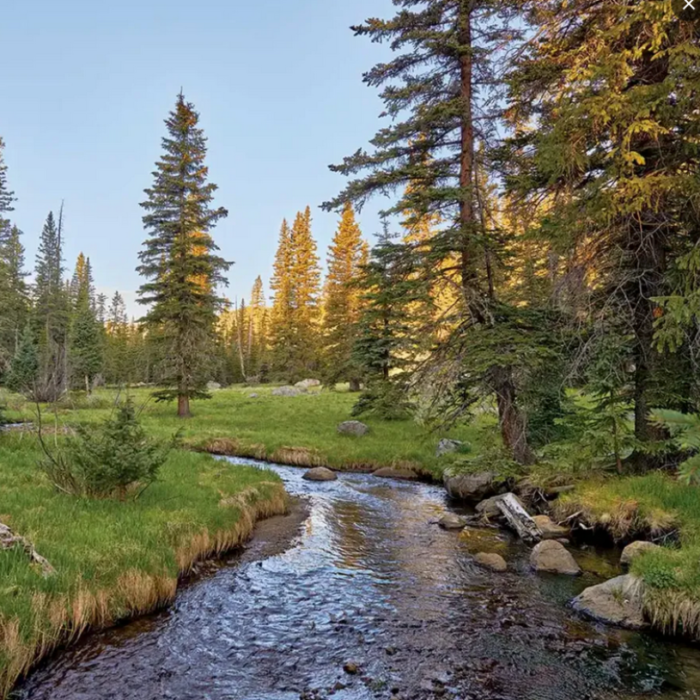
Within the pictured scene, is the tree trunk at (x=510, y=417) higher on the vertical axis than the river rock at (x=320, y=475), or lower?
higher

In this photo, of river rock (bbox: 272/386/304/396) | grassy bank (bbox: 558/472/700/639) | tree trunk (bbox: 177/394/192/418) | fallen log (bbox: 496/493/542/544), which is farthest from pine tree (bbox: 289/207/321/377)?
grassy bank (bbox: 558/472/700/639)

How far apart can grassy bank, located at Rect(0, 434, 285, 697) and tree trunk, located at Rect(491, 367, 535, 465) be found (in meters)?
6.68

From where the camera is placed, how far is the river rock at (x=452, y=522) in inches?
435

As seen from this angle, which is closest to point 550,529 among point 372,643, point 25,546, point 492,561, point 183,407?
point 492,561

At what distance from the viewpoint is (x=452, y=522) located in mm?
11156

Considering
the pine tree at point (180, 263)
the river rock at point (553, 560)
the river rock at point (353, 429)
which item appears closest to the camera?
the river rock at point (553, 560)

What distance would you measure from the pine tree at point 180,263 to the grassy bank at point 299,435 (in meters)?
2.75

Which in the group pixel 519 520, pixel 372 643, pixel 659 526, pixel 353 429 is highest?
pixel 353 429

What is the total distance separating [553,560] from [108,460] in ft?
27.0

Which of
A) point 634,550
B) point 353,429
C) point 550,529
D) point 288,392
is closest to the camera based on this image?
point 634,550

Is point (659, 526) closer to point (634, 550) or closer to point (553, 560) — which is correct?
point (634, 550)

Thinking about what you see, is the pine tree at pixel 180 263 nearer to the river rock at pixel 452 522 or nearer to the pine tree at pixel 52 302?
the river rock at pixel 452 522

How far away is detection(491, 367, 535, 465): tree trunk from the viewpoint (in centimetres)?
1330

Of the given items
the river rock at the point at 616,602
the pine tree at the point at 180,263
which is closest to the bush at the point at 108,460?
the river rock at the point at 616,602
